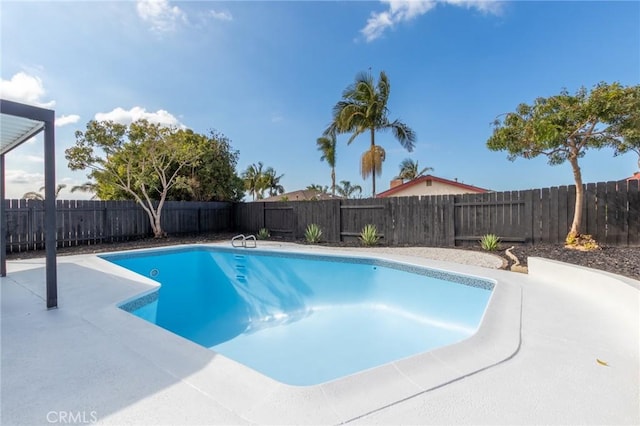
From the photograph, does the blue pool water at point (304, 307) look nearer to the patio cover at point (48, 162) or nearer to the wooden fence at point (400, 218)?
the patio cover at point (48, 162)

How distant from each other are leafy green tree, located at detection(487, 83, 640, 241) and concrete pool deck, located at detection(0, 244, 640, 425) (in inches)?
142

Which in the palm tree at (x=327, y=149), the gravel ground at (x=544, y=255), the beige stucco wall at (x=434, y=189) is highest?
the palm tree at (x=327, y=149)

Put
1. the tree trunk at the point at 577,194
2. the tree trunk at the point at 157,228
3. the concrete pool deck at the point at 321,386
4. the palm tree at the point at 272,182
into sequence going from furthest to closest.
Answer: the palm tree at the point at 272,182, the tree trunk at the point at 157,228, the tree trunk at the point at 577,194, the concrete pool deck at the point at 321,386

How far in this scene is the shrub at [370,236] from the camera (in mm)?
8570

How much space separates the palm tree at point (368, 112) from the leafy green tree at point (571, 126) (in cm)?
823

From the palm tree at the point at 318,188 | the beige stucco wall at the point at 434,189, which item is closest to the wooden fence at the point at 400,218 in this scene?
the beige stucco wall at the point at 434,189

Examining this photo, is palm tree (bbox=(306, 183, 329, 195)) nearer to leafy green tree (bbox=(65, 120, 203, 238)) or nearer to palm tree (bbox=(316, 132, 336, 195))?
palm tree (bbox=(316, 132, 336, 195))

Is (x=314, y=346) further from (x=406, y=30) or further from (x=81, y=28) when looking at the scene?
(x=406, y=30)

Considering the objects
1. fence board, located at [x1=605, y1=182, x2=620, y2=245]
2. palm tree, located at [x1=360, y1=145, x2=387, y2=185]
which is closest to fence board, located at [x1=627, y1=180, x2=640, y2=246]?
fence board, located at [x1=605, y1=182, x2=620, y2=245]

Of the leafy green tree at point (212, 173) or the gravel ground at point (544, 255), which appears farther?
the leafy green tree at point (212, 173)

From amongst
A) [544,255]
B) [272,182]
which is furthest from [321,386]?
[272,182]

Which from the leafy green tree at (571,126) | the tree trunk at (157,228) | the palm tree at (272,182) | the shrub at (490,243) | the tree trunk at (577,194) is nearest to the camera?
the leafy green tree at (571,126)

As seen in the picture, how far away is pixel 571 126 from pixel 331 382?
6518 millimetres

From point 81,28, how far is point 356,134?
1126 cm
